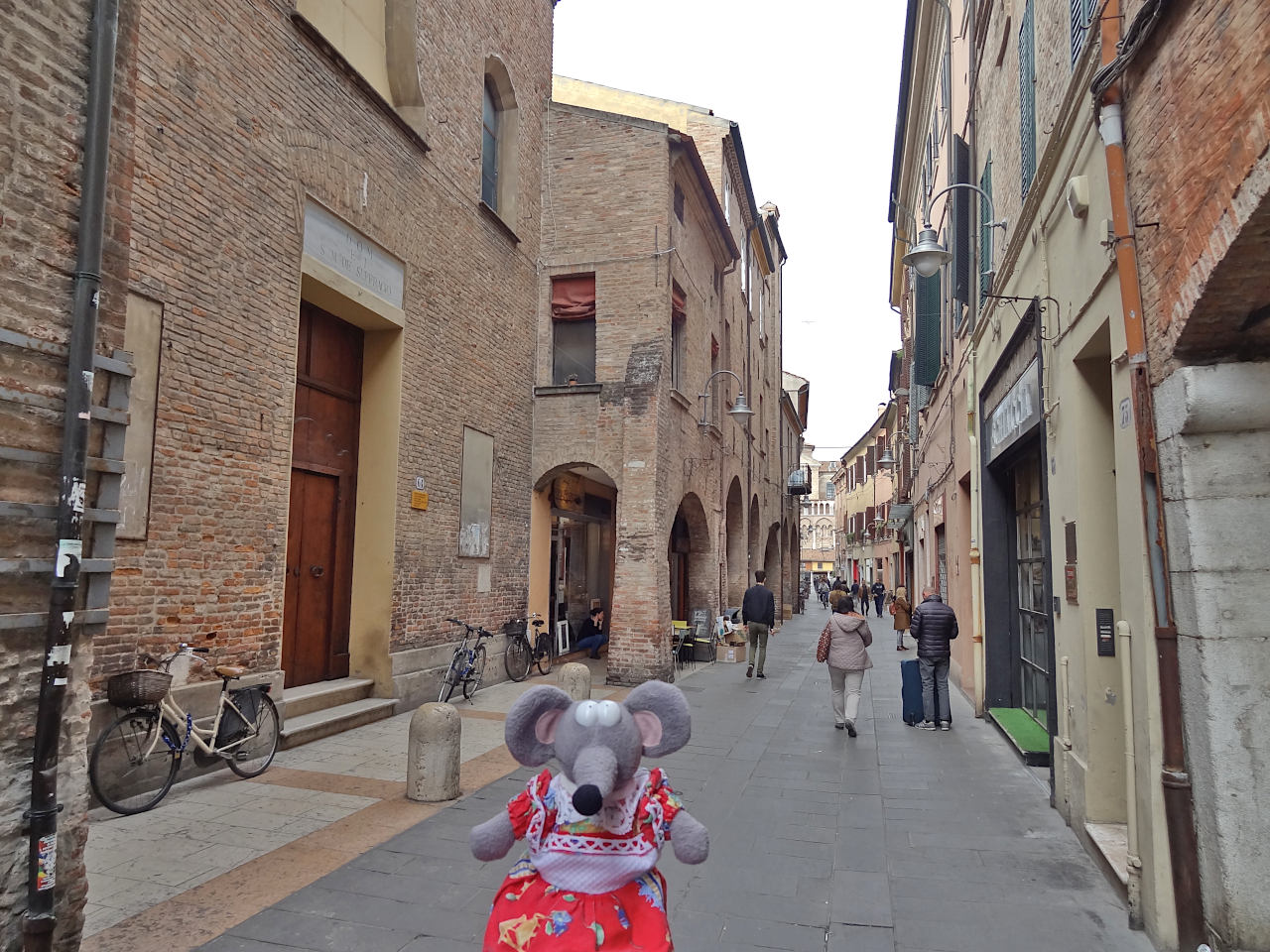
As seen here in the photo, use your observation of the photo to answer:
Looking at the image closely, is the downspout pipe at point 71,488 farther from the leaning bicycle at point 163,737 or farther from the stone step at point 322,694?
the stone step at point 322,694

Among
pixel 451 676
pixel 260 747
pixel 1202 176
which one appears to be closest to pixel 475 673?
pixel 451 676

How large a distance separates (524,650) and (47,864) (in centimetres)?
980

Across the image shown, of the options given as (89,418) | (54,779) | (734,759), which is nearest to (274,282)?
(89,418)

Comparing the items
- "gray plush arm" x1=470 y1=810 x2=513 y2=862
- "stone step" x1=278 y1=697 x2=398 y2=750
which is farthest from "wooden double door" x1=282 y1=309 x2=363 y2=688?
"gray plush arm" x1=470 y1=810 x2=513 y2=862

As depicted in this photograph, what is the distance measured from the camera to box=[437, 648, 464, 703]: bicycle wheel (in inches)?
417

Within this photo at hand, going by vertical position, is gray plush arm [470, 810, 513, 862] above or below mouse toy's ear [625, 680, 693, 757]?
below

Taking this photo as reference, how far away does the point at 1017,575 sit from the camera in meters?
9.78

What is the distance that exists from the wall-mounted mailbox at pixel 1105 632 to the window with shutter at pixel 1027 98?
3816 mm

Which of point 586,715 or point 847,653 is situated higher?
point 586,715

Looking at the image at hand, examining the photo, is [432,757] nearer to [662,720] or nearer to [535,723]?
[535,723]

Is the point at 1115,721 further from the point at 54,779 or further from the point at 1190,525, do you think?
the point at 54,779

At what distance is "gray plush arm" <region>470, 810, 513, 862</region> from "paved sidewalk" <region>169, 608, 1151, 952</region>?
1.51 meters

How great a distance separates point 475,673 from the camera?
37.2ft

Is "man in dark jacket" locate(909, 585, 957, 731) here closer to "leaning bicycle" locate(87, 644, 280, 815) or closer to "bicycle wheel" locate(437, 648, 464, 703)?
"bicycle wheel" locate(437, 648, 464, 703)
